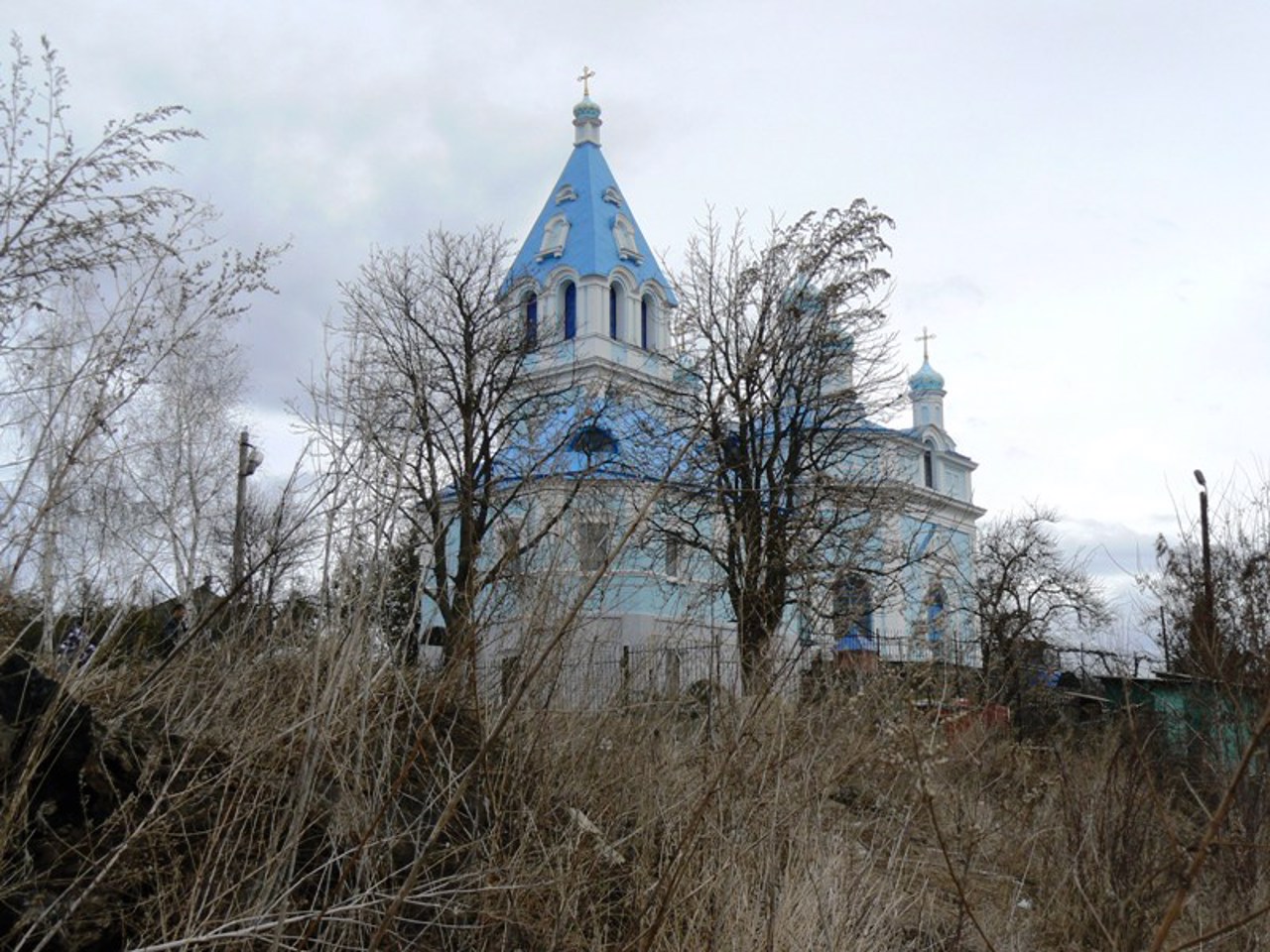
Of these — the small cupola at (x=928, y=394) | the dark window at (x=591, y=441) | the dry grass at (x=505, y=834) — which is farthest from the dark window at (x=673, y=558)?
the small cupola at (x=928, y=394)

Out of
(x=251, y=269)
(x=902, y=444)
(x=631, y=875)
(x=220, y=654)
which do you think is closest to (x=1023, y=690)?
(x=902, y=444)

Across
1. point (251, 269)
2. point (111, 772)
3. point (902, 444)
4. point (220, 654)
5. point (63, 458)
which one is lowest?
point (111, 772)

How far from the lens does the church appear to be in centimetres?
336

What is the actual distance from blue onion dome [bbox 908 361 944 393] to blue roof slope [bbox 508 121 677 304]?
13.8 metres

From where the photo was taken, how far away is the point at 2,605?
10.8 ft

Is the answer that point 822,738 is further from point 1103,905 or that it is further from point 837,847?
point 1103,905

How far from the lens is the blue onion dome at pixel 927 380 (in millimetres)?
43250

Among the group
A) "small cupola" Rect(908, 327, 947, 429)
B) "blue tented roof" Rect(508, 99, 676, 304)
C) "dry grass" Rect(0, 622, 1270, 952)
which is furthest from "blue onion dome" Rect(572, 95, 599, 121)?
"dry grass" Rect(0, 622, 1270, 952)

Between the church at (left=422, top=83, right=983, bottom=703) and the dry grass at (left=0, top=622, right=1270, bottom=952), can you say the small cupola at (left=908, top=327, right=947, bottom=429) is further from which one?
the dry grass at (left=0, top=622, right=1270, bottom=952)

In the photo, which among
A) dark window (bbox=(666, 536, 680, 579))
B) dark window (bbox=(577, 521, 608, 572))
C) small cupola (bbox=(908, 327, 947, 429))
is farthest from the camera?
small cupola (bbox=(908, 327, 947, 429))

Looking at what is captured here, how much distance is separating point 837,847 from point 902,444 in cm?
1645

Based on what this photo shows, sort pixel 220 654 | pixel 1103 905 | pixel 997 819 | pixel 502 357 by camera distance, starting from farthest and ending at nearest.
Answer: pixel 502 357
pixel 997 819
pixel 1103 905
pixel 220 654

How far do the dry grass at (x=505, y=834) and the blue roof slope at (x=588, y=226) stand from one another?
85.2 ft

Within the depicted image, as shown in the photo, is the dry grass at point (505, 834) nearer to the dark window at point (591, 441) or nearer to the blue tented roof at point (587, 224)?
the dark window at point (591, 441)
